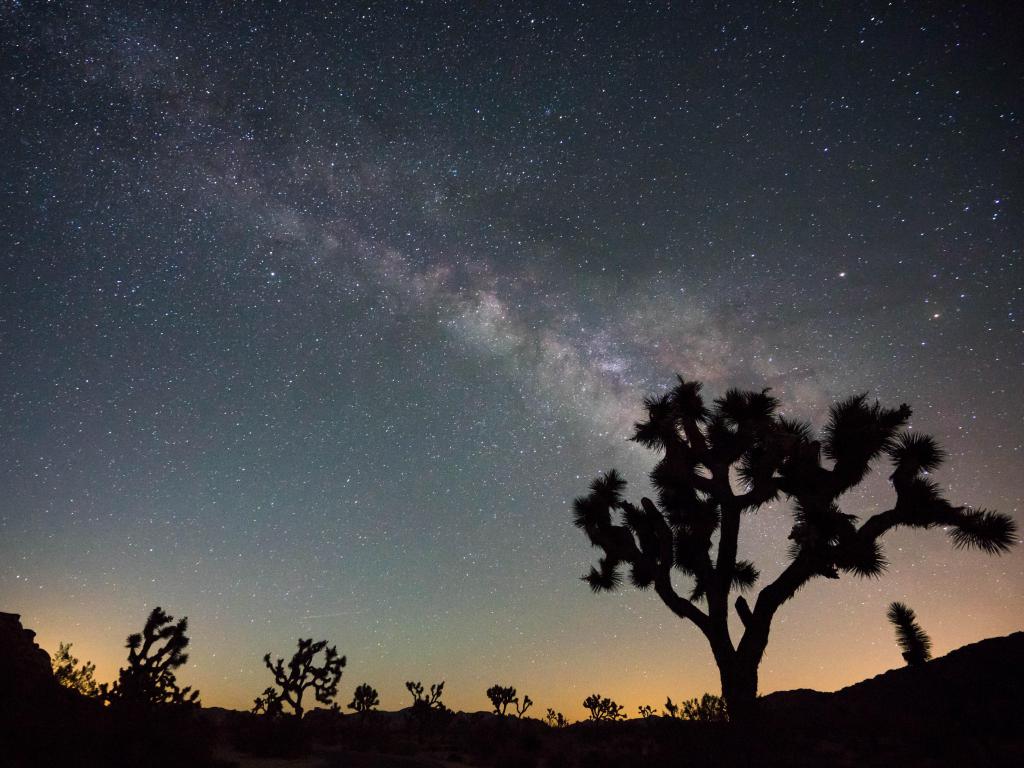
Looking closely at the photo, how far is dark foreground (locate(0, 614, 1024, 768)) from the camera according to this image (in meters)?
6.49

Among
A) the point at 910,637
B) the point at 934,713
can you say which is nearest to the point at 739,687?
the point at 910,637

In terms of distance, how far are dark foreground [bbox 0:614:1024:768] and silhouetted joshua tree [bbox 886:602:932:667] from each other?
217cm

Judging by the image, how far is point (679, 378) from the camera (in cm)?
1412

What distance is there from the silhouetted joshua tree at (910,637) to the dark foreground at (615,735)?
7.12 ft

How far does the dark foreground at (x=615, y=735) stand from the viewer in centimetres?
649

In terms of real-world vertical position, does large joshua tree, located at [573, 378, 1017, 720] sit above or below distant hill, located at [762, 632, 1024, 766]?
above

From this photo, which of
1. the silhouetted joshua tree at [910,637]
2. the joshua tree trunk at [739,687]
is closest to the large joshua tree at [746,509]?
the joshua tree trunk at [739,687]

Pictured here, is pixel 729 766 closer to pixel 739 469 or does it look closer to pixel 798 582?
pixel 798 582

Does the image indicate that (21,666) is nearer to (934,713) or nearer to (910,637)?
(910,637)

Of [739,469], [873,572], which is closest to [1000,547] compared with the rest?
[873,572]

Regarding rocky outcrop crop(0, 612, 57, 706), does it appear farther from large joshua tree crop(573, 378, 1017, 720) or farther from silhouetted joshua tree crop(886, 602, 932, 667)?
silhouetted joshua tree crop(886, 602, 932, 667)

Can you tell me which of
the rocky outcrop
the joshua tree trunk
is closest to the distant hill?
the joshua tree trunk

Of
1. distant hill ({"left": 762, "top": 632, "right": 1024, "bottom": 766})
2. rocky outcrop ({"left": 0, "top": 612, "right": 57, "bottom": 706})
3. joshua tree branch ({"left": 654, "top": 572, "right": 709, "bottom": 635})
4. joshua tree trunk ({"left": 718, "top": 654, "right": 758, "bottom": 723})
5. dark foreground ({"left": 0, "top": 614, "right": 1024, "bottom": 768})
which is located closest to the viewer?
dark foreground ({"left": 0, "top": 614, "right": 1024, "bottom": 768})

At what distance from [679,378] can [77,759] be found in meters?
13.7
